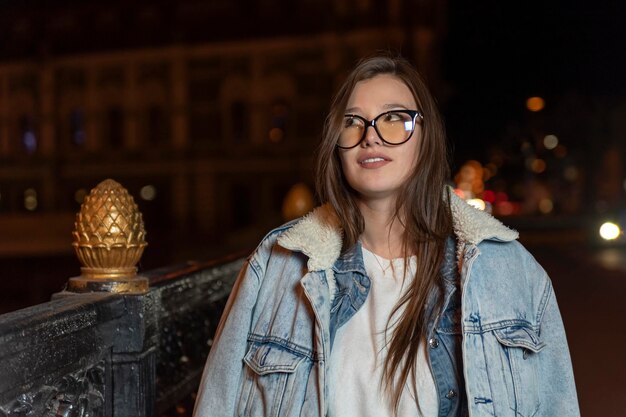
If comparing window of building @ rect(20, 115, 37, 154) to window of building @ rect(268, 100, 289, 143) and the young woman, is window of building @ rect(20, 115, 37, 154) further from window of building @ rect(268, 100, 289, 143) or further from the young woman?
the young woman

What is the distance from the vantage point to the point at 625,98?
89.2 ft

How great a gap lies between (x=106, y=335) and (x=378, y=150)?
166cm

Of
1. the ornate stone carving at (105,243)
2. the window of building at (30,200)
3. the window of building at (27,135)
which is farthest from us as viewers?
the window of building at (27,135)

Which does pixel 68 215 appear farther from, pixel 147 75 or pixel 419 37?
pixel 419 37

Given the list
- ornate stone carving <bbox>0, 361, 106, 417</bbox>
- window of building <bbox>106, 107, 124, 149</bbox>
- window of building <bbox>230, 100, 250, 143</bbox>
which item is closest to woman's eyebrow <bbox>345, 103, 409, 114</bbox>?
ornate stone carving <bbox>0, 361, 106, 417</bbox>

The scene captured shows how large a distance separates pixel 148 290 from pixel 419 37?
33.1m

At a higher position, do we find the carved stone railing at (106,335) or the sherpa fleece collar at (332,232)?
the sherpa fleece collar at (332,232)

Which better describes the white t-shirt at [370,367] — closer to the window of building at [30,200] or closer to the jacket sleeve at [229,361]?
the jacket sleeve at [229,361]

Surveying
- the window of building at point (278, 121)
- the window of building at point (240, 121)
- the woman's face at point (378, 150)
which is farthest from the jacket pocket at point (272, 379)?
the window of building at point (240, 121)

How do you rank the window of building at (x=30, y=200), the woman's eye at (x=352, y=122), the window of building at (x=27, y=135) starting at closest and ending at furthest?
the woman's eye at (x=352, y=122) → the window of building at (x=30, y=200) → the window of building at (x=27, y=135)

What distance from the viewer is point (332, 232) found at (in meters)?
2.34

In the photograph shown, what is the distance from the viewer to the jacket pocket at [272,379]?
6.92 feet

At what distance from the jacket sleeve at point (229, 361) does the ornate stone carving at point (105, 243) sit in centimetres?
120

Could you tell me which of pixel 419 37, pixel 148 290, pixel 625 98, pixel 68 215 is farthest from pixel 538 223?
pixel 148 290
